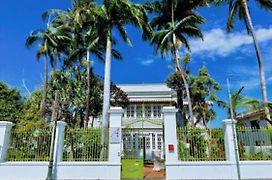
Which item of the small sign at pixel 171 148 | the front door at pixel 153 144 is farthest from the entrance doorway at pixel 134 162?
the front door at pixel 153 144

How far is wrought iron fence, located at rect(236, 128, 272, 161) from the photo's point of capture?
12.9m

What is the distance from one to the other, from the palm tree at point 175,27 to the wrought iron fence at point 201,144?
10.4 meters

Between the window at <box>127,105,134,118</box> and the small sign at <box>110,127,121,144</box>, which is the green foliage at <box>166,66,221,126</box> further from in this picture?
the small sign at <box>110,127,121,144</box>

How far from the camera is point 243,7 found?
68.5 feet

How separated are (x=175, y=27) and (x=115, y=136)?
14.4 metres

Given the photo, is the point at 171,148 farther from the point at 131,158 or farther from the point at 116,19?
the point at 116,19

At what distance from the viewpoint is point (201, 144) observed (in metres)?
13.1

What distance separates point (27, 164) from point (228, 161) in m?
9.85

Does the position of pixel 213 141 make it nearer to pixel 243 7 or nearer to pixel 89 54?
pixel 243 7

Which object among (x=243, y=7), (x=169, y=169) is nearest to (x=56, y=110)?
(x=169, y=169)

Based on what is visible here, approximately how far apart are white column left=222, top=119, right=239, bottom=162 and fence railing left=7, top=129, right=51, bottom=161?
29.7ft

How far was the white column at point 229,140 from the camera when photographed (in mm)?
12524

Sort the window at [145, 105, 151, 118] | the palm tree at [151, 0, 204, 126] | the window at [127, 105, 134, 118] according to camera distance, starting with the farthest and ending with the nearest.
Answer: the window at [127, 105, 134, 118]
the window at [145, 105, 151, 118]
the palm tree at [151, 0, 204, 126]

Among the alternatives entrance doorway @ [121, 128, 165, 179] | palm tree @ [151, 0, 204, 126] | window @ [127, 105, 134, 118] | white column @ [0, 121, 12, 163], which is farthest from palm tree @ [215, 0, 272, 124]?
white column @ [0, 121, 12, 163]
